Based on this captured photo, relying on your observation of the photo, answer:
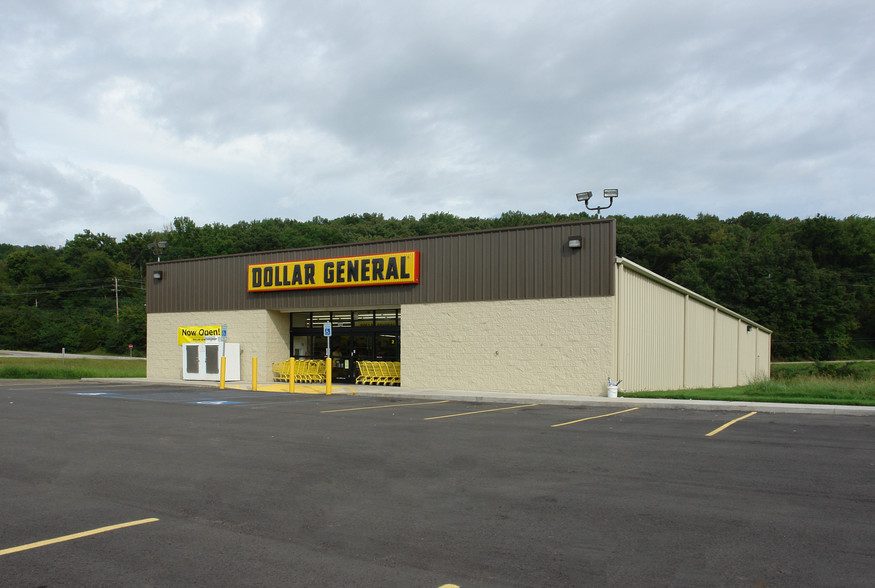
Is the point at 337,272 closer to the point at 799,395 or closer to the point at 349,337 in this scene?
the point at 349,337

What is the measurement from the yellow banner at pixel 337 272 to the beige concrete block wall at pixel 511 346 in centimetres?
148

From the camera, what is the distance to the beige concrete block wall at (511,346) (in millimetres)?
20469

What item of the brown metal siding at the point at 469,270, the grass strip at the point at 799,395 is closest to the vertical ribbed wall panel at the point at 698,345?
the grass strip at the point at 799,395

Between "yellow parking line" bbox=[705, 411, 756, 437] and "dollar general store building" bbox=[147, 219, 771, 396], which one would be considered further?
"dollar general store building" bbox=[147, 219, 771, 396]

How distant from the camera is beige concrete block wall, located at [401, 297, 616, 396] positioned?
67.2 ft

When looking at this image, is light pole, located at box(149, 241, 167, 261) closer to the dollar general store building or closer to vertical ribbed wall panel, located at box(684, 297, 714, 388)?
the dollar general store building

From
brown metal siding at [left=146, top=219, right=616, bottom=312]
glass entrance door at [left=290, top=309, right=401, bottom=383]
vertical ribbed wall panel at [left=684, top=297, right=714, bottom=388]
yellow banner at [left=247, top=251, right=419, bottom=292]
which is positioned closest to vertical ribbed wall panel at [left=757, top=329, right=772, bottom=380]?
vertical ribbed wall panel at [left=684, top=297, right=714, bottom=388]

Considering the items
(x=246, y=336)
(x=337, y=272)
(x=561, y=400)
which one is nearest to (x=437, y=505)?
(x=561, y=400)

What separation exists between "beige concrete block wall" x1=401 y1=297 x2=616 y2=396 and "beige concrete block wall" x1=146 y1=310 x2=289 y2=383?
22.8ft

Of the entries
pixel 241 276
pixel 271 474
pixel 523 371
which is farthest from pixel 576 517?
pixel 241 276

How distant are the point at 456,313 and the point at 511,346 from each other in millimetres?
2459

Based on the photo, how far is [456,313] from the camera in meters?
23.1

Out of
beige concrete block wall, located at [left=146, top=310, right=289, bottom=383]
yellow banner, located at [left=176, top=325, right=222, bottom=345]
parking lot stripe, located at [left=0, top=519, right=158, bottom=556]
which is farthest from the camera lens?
A: yellow banner, located at [left=176, top=325, right=222, bottom=345]

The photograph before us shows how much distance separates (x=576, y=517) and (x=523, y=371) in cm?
1559
